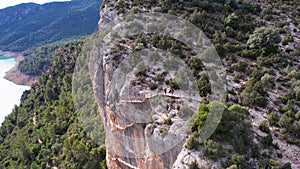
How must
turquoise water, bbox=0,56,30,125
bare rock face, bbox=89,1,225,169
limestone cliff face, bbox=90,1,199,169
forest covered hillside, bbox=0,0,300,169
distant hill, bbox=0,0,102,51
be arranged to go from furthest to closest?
1. distant hill, bbox=0,0,102,51
2. turquoise water, bbox=0,56,30,125
3. bare rock face, bbox=89,1,225,169
4. limestone cliff face, bbox=90,1,199,169
5. forest covered hillside, bbox=0,0,300,169

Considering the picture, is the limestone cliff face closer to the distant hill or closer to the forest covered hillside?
the forest covered hillside

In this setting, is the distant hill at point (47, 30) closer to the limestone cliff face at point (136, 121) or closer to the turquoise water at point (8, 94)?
the turquoise water at point (8, 94)

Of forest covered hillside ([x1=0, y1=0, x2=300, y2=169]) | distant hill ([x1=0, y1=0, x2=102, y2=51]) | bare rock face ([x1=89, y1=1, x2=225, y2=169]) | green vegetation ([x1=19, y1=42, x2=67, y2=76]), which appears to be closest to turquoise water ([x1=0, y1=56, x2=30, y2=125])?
green vegetation ([x1=19, y1=42, x2=67, y2=76])

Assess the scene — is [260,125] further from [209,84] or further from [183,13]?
[183,13]

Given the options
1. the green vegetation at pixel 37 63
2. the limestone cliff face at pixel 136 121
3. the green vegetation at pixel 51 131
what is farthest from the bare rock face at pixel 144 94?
the green vegetation at pixel 37 63

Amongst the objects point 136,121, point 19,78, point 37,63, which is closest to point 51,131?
point 136,121

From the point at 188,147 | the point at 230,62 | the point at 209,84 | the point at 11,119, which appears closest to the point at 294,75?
the point at 230,62
